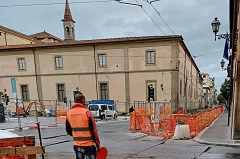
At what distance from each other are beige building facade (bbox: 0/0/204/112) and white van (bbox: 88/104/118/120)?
7317 mm

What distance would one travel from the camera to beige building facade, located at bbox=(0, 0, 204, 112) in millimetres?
34188

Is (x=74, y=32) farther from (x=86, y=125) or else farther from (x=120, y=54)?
(x=86, y=125)

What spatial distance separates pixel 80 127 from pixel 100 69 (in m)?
32.7

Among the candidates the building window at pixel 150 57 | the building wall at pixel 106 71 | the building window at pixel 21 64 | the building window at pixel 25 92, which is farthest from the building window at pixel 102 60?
the building window at pixel 25 92

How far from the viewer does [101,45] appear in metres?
36.6

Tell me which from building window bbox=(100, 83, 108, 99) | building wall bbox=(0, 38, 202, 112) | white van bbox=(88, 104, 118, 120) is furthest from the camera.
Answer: building window bbox=(100, 83, 108, 99)

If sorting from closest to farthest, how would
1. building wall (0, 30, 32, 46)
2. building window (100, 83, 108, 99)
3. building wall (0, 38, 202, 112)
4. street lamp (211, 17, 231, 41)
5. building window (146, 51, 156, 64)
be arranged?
street lamp (211, 17, 231, 41)
building wall (0, 38, 202, 112)
building window (146, 51, 156, 64)
building window (100, 83, 108, 99)
building wall (0, 30, 32, 46)

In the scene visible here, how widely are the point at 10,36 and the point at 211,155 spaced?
48590mm

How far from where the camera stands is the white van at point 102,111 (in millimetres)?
26734

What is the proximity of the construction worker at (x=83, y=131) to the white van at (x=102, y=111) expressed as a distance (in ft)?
73.9

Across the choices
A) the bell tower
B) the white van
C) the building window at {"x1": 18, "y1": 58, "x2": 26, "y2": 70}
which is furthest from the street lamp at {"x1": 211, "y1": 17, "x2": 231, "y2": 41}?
the bell tower

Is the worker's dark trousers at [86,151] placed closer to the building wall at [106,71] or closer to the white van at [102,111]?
the white van at [102,111]

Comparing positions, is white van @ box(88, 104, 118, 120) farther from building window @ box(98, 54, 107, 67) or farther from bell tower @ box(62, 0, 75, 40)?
bell tower @ box(62, 0, 75, 40)

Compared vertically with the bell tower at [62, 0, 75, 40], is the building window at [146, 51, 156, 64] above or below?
below
